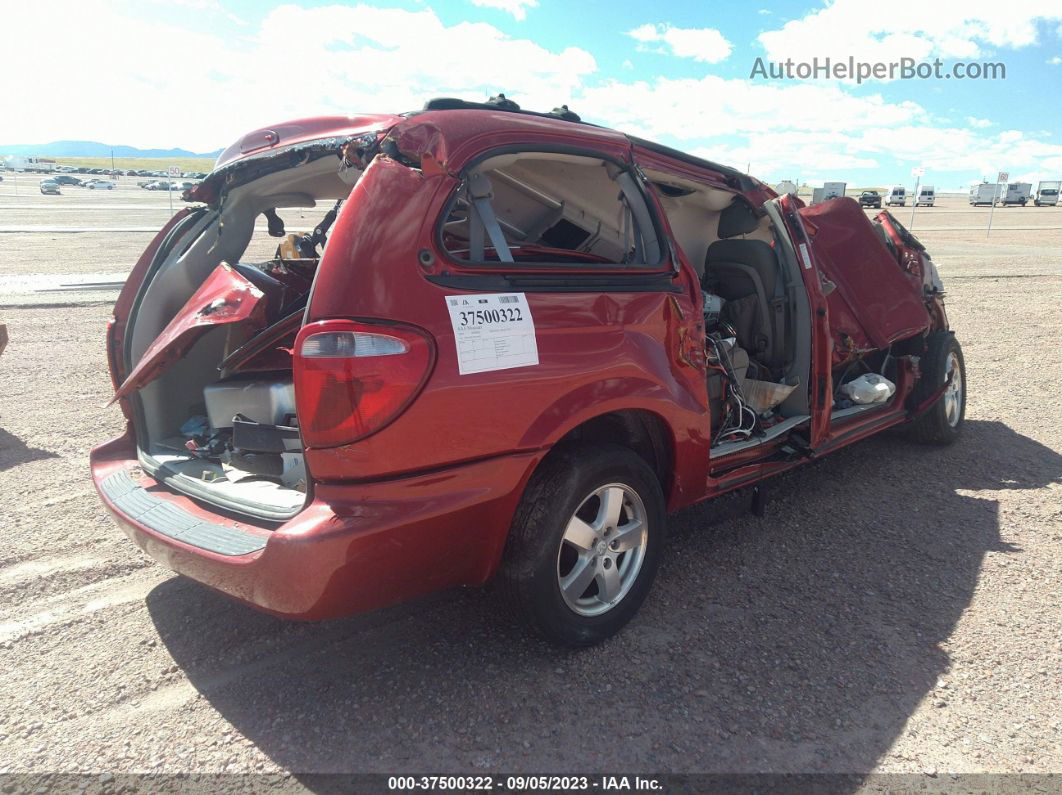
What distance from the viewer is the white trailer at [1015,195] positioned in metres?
64.8

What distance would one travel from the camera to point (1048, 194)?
2574 inches

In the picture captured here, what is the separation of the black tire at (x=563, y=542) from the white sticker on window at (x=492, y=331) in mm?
488

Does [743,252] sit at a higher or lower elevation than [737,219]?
lower

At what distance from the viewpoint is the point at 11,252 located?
57.7 feet

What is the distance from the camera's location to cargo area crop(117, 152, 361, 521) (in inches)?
119

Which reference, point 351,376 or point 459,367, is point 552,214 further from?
point 351,376

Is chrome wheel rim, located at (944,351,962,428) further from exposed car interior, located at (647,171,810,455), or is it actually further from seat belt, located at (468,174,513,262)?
seat belt, located at (468,174,513,262)

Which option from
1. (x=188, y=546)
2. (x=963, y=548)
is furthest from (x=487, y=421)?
(x=963, y=548)

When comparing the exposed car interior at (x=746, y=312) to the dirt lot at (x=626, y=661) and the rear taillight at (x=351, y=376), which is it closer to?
the dirt lot at (x=626, y=661)

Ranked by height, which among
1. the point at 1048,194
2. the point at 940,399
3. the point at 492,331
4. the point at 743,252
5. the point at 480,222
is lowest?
the point at 940,399

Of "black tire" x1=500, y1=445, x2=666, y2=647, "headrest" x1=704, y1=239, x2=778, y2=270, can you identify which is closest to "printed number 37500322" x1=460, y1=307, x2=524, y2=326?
"black tire" x1=500, y1=445, x2=666, y2=647

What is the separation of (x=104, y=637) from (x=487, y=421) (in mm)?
1934

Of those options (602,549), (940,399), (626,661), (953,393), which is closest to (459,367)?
(602,549)

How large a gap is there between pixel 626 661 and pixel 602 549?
0.44 metres
